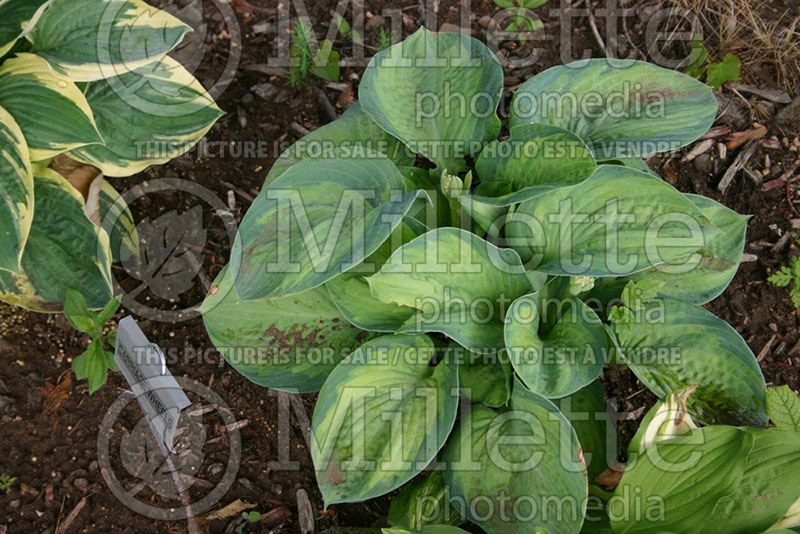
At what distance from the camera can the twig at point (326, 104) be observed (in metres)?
1.87

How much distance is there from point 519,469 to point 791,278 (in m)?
0.90

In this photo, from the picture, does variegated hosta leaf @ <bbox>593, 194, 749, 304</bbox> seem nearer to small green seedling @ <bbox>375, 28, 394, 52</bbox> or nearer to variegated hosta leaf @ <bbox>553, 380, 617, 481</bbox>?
variegated hosta leaf @ <bbox>553, 380, 617, 481</bbox>

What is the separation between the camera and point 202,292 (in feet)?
5.54

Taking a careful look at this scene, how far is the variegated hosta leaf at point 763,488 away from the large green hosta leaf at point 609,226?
0.33 meters

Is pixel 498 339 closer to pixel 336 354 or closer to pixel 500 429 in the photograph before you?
pixel 500 429

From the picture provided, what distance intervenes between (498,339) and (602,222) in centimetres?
28

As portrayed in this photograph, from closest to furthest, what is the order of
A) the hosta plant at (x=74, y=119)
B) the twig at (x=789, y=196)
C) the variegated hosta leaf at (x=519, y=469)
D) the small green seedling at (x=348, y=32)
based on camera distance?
the variegated hosta leaf at (x=519, y=469) → the hosta plant at (x=74, y=119) → the twig at (x=789, y=196) → the small green seedling at (x=348, y=32)

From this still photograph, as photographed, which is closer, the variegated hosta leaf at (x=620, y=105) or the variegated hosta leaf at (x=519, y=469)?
the variegated hosta leaf at (x=519, y=469)

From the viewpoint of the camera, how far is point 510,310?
43.6 inches

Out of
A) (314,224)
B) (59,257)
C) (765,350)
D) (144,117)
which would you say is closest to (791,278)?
(765,350)

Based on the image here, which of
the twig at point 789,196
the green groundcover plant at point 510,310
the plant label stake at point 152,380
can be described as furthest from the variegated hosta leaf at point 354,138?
the twig at point 789,196

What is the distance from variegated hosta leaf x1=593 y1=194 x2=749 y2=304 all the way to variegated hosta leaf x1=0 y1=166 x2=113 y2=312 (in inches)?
44.9

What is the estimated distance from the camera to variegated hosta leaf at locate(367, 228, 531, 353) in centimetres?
111

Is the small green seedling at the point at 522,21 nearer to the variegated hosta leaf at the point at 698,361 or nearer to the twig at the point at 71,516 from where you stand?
the variegated hosta leaf at the point at 698,361
